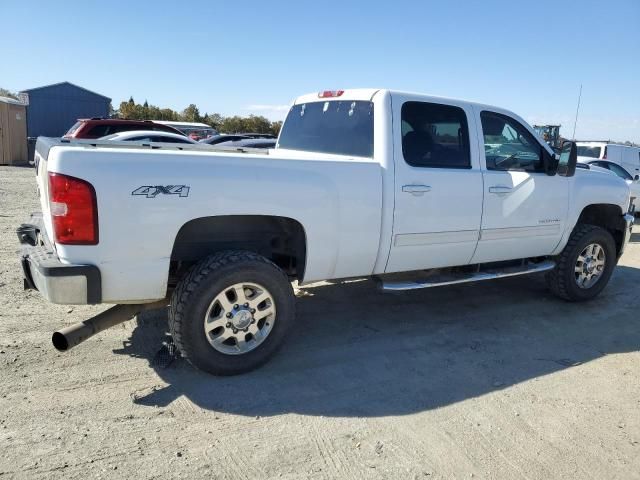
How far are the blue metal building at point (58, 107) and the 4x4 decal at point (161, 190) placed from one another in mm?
29120

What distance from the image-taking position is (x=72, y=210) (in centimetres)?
298

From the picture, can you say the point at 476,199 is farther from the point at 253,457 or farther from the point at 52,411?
the point at 52,411

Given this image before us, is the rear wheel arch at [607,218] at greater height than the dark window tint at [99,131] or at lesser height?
lesser

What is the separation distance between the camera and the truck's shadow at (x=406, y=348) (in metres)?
3.44

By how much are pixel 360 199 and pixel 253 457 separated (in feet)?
6.30

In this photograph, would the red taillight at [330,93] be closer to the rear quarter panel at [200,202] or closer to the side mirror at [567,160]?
the rear quarter panel at [200,202]

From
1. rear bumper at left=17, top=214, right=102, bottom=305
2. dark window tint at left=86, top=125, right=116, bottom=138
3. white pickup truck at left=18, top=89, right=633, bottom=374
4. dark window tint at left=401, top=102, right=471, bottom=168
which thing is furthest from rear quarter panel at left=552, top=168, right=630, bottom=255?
dark window tint at left=86, top=125, right=116, bottom=138

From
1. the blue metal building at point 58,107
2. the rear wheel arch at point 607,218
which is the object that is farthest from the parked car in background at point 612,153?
the blue metal building at point 58,107

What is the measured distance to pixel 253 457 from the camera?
279 centimetres

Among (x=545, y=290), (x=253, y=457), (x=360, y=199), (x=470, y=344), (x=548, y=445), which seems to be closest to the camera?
(x=253, y=457)

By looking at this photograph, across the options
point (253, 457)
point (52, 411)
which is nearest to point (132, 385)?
point (52, 411)

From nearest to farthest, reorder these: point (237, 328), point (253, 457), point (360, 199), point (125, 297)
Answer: point (253, 457), point (125, 297), point (237, 328), point (360, 199)

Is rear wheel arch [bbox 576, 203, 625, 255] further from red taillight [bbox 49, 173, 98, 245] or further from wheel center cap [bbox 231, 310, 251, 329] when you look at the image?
red taillight [bbox 49, 173, 98, 245]

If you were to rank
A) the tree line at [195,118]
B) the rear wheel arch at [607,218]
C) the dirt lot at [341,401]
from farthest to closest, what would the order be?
1. the tree line at [195,118]
2. the rear wheel arch at [607,218]
3. the dirt lot at [341,401]
